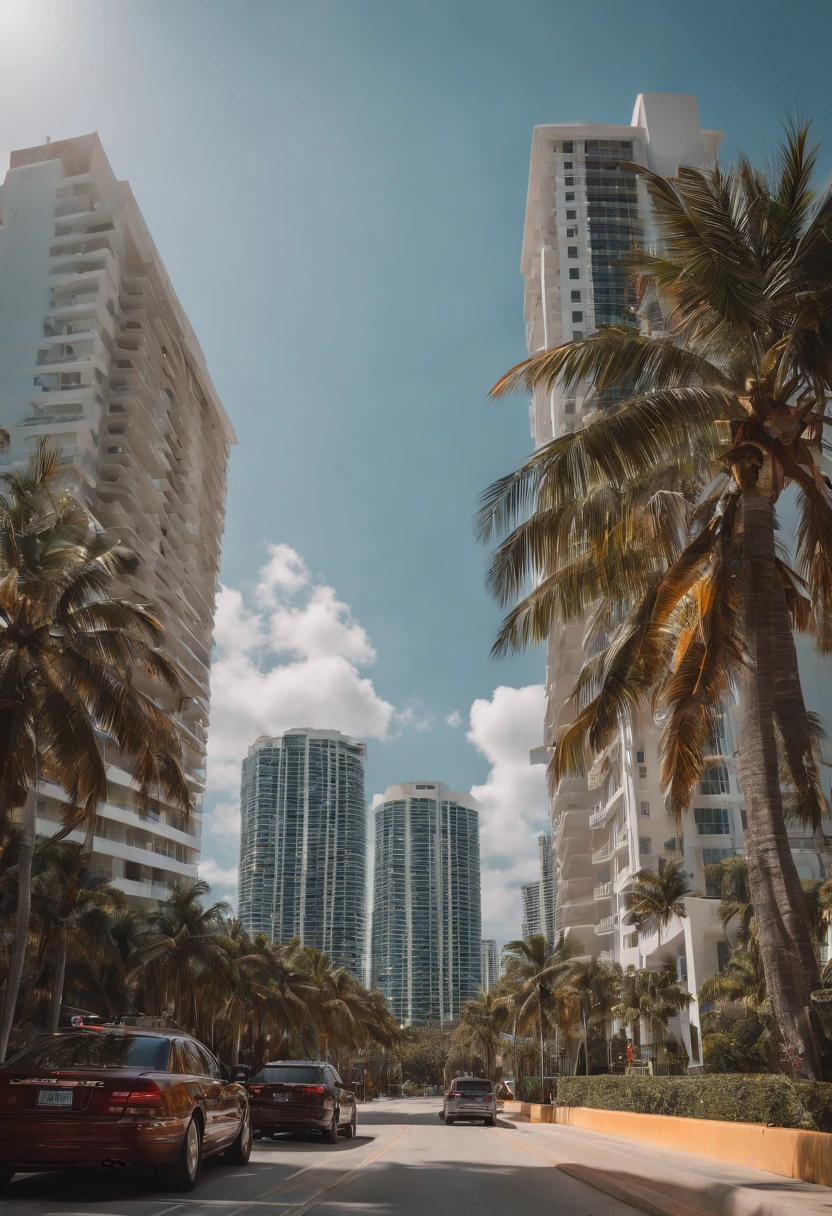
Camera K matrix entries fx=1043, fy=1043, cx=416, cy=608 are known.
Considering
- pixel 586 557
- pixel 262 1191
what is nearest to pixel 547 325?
pixel 586 557

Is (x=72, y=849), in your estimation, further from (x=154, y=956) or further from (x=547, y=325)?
(x=547, y=325)

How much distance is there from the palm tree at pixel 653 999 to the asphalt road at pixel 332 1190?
33.7 meters

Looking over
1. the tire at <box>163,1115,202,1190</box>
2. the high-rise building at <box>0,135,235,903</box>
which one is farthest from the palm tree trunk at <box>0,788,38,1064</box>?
the high-rise building at <box>0,135,235,903</box>

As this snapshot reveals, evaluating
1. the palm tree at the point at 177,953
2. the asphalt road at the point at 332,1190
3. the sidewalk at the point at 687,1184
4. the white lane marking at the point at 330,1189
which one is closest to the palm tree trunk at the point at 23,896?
the asphalt road at the point at 332,1190

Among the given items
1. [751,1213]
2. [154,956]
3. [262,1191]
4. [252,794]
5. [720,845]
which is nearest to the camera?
[751,1213]

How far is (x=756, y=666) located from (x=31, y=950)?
35.9 meters

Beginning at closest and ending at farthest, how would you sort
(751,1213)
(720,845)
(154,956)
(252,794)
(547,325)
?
(751,1213) < (154,956) < (720,845) < (547,325) < (252,794)

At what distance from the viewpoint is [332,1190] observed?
964 centimetres

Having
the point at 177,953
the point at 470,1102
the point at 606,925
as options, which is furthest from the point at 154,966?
the point at 606,925

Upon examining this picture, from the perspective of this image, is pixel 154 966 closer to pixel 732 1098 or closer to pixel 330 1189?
pixel 732 1098

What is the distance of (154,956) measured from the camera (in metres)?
46.0

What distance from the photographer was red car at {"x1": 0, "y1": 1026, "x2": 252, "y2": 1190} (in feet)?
27.0

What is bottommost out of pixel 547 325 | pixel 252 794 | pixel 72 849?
pixel 72 849

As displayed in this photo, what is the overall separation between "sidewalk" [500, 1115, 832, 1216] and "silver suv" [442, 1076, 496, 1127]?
1519 cm
